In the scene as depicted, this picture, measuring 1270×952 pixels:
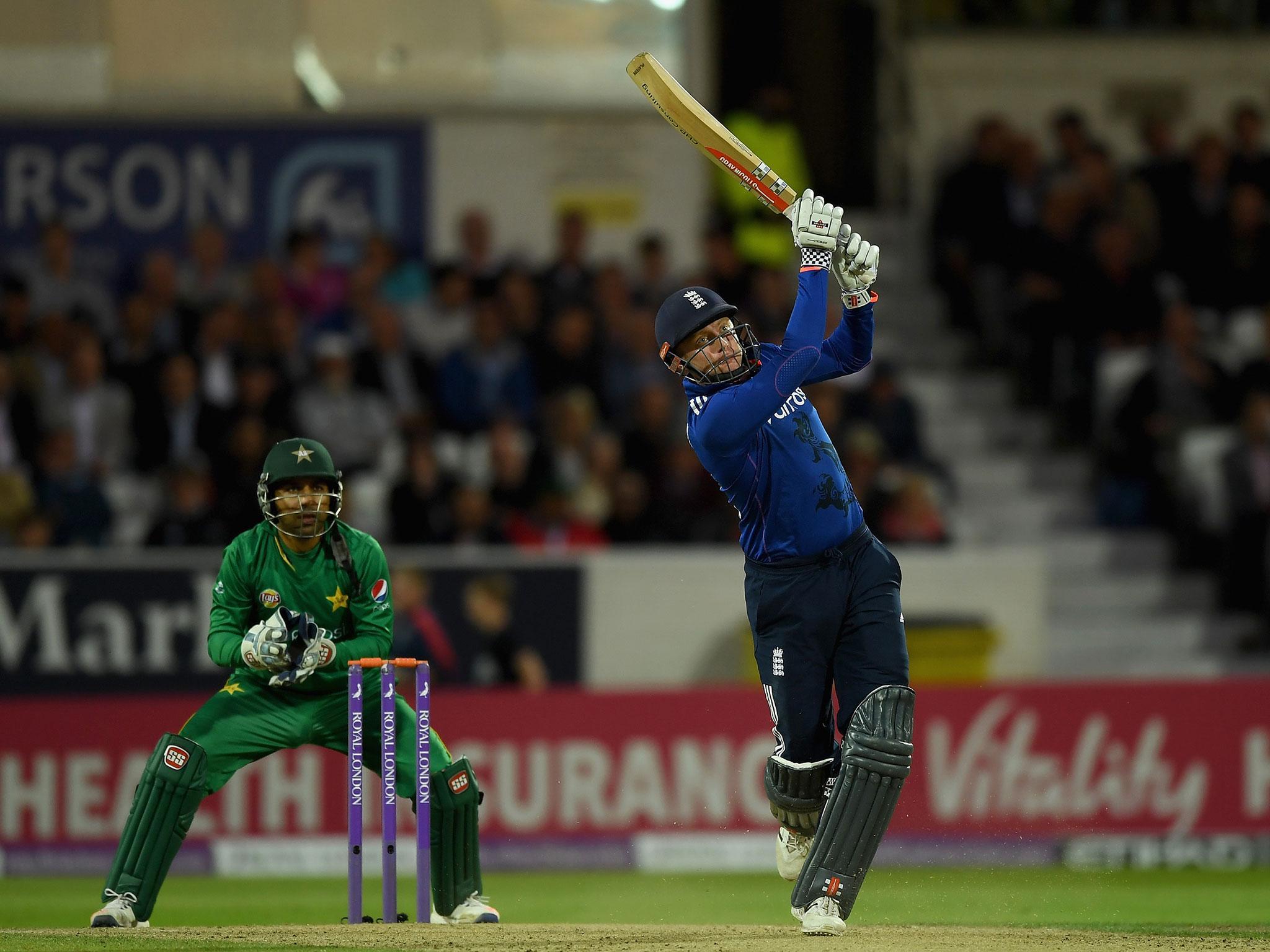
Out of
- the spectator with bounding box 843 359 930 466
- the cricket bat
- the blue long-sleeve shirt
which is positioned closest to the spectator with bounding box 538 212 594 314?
the spectator with bounding box 843 359 930 466

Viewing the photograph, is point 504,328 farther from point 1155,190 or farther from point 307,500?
point 307,500

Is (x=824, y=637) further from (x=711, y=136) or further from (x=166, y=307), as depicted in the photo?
(x=166, y=307)

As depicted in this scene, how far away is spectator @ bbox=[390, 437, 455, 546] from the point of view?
1510 cm

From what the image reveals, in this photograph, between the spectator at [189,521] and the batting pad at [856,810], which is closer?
the batting pad at [856,810]

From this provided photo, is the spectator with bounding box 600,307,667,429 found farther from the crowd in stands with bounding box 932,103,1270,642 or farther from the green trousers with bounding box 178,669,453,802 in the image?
the green trousers with bounding box 178,669,453,802

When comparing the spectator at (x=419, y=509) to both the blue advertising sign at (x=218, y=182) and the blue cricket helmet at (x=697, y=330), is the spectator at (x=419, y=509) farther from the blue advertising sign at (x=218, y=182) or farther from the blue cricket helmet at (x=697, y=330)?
the blue cricket helmet at (x=697, y=330)

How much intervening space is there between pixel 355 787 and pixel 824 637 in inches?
82.6

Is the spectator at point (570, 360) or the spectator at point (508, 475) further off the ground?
the spectator at point (570, 360)

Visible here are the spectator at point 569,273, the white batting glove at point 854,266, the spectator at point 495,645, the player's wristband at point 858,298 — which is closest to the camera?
the white batting glove at point 854,266

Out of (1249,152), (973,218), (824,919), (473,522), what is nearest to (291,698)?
(824,919)

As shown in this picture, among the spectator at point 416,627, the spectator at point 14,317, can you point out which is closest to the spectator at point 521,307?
the spectator at point 416,627

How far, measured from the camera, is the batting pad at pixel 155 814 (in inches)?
349

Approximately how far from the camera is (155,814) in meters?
8.90

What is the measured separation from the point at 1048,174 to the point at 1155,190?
38.6 inches
